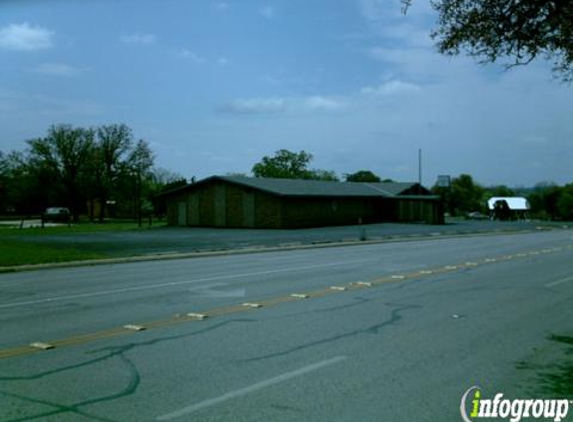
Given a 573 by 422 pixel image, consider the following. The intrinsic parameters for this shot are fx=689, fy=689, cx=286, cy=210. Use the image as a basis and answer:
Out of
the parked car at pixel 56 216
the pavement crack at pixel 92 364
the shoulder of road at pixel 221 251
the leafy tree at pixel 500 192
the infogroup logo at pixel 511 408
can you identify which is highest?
the leafy tree at pixel 500 192

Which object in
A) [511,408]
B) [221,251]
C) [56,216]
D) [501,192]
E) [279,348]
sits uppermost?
[501,192]

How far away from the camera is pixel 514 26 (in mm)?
9195

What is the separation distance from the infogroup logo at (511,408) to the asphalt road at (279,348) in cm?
14

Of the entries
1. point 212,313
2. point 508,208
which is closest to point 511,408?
point 212,313

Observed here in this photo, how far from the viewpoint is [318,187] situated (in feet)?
199

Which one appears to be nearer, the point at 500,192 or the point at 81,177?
the point at 81,177

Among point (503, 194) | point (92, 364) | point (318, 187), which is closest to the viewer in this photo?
point (92, 364)

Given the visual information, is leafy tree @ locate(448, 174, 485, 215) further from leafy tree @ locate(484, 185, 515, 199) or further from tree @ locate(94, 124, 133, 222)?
tree @ locate(94, 124, 133, 222)

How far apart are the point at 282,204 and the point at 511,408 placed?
45.8 meters

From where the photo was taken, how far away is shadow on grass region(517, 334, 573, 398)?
6.59 meters

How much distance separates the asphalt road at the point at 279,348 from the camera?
6043 millimetres

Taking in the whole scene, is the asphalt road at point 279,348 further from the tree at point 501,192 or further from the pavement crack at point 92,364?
the tree at point 501,192

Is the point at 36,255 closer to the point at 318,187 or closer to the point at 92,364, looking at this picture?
the point at 92,364

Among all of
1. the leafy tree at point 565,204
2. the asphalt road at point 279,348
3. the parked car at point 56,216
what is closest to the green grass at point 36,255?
the asphalt road at point 279,348
